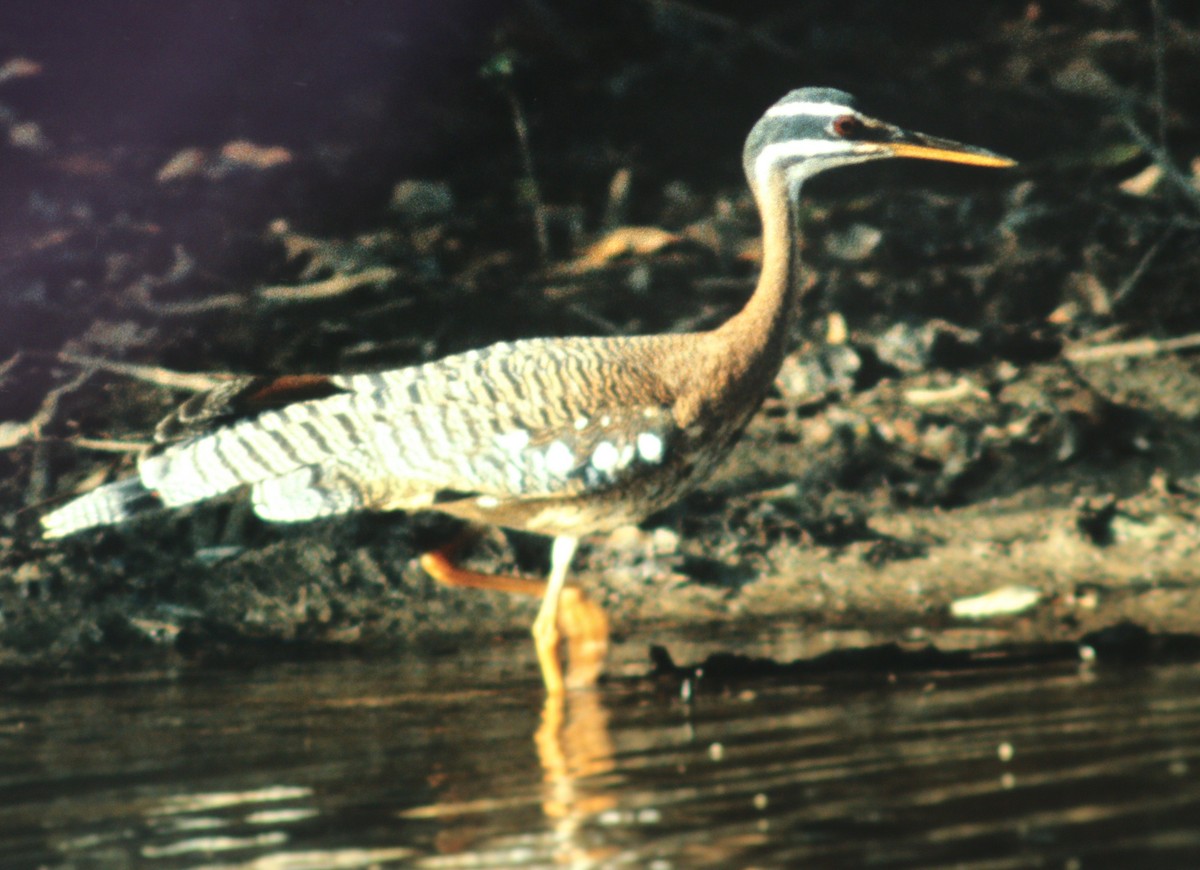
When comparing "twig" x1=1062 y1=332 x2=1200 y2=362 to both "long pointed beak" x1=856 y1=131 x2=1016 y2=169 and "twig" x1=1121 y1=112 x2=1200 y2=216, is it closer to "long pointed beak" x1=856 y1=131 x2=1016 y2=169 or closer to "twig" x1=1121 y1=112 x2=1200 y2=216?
"twig" x1=1121 y1=112 x2=1200 y2=216

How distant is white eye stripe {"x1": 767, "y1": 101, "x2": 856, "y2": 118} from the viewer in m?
6.80

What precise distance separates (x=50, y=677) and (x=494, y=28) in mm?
4368

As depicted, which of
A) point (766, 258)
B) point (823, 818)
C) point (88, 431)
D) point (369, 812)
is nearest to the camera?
point (823, 818)

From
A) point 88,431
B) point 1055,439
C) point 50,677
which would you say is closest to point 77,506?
point 50,677

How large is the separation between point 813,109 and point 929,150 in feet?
1.54

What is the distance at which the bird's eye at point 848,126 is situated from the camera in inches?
267

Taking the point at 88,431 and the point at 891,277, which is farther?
the point at 891,277

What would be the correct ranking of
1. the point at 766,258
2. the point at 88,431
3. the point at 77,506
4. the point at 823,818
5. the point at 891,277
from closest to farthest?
the point at 823,818 < the point at 77,506 < the point at 766,258 < the point at 88,431 < the point at 891,277

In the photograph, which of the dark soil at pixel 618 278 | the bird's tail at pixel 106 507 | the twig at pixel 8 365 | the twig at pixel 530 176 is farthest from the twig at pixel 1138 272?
the twig at pixel 8 365

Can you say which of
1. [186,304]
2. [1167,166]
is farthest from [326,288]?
[1167,166]

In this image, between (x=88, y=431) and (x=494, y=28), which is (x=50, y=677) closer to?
(x=88, y=431)

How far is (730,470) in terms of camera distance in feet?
25.7

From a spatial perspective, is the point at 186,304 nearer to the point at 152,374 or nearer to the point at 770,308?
the point at 152,374

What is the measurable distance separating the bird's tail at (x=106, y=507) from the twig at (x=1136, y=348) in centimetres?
438
